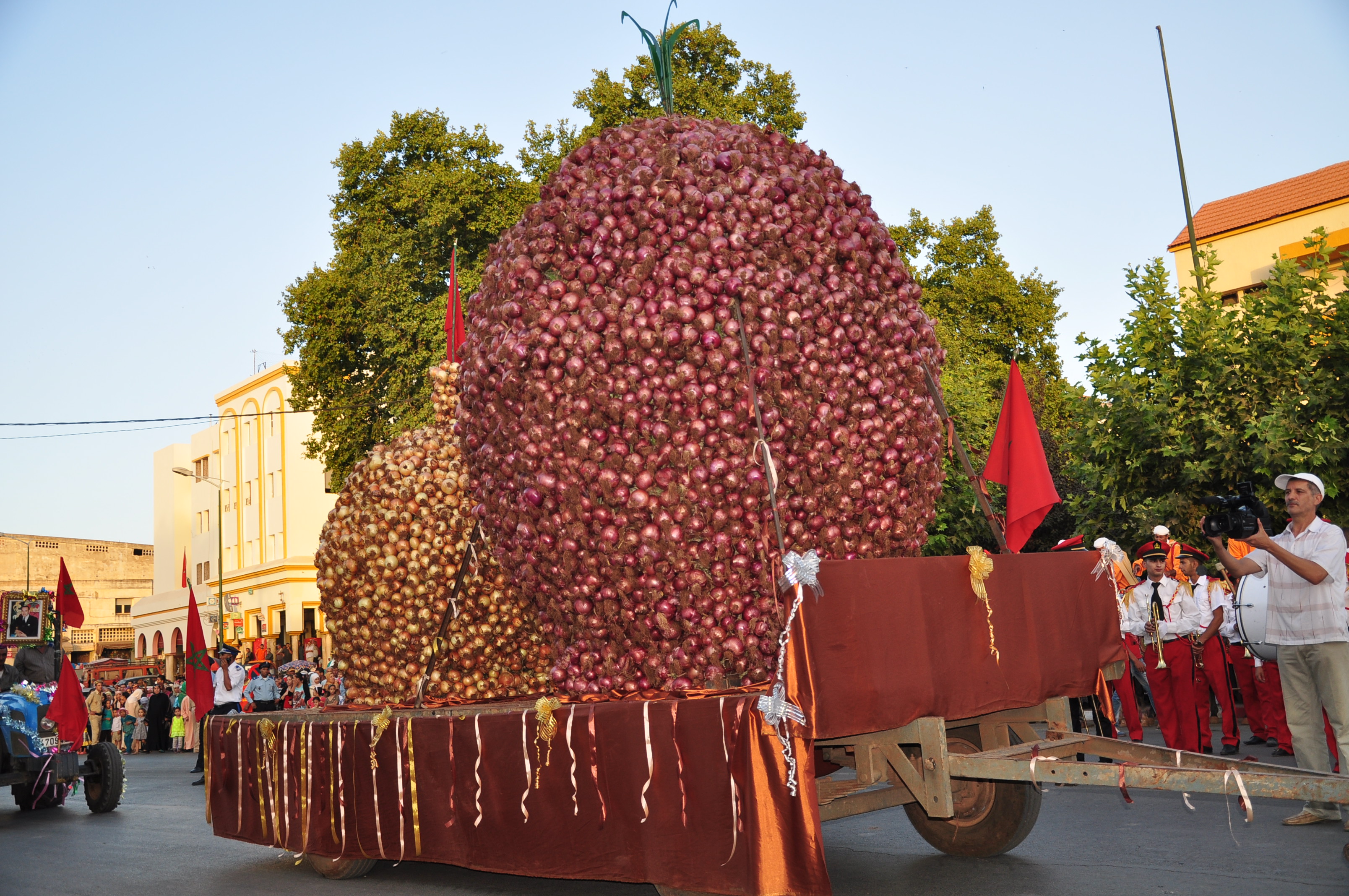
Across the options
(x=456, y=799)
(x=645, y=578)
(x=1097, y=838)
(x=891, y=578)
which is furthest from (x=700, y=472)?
(x=1097, y=838)

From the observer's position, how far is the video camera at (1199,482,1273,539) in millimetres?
4578

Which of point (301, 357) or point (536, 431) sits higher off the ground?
point (301, 357)

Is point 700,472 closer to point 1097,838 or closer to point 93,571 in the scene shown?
point 1097,838

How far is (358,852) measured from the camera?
5.47m

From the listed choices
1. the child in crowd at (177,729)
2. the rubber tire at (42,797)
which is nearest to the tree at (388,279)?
the child in crowd at (177,729)

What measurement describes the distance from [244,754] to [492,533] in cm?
252

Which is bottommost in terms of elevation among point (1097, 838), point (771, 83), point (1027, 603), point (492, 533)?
point (1097, 838)

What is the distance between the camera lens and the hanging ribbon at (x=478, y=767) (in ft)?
15.6

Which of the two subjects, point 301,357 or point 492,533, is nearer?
point 492,533

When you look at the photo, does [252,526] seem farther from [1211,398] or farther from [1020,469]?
[1020,469]

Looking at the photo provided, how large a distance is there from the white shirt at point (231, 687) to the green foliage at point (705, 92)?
1159 centimetres

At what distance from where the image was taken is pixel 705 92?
837 inches

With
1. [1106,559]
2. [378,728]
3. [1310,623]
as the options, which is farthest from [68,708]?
[1310,623]

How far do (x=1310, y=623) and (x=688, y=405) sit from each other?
12.3 feet
